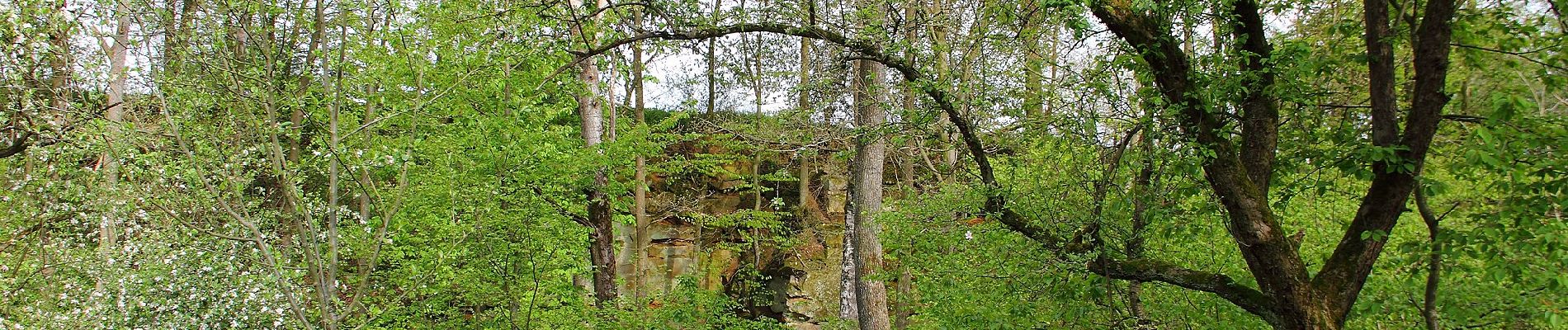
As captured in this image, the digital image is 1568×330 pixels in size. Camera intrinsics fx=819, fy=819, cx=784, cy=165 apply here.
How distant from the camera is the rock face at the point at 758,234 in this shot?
14328mm

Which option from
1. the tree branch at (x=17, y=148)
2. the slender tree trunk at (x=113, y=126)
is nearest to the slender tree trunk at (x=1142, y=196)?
the slender tree trunk at (x=113, y=126)

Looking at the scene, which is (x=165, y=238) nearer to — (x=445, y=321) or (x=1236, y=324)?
(x=445, y=321)

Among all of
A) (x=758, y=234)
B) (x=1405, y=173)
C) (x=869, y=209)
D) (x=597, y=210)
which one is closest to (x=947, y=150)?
(x=1405, y=173)

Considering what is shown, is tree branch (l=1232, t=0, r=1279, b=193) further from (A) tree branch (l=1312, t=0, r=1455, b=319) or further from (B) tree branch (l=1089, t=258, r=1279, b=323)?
(B) tree branch (l=1089, t=258, r=1279, b=323)

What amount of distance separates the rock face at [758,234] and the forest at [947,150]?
6.18 metres

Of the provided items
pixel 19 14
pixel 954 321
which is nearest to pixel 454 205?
pixel 19 14

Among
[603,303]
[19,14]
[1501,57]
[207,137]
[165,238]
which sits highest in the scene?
[19,14]

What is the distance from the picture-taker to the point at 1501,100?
3.02 m

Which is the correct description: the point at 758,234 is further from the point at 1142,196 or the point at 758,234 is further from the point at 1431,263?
the point at 1431,263

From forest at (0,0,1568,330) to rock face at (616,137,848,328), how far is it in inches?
243

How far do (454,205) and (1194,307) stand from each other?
4916 millimetres

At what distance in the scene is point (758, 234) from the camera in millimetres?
13906

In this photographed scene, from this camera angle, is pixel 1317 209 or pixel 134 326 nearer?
pixel 134 326

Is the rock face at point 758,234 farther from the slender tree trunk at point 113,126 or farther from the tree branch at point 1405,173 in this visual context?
the tree branch at point 1405,173
